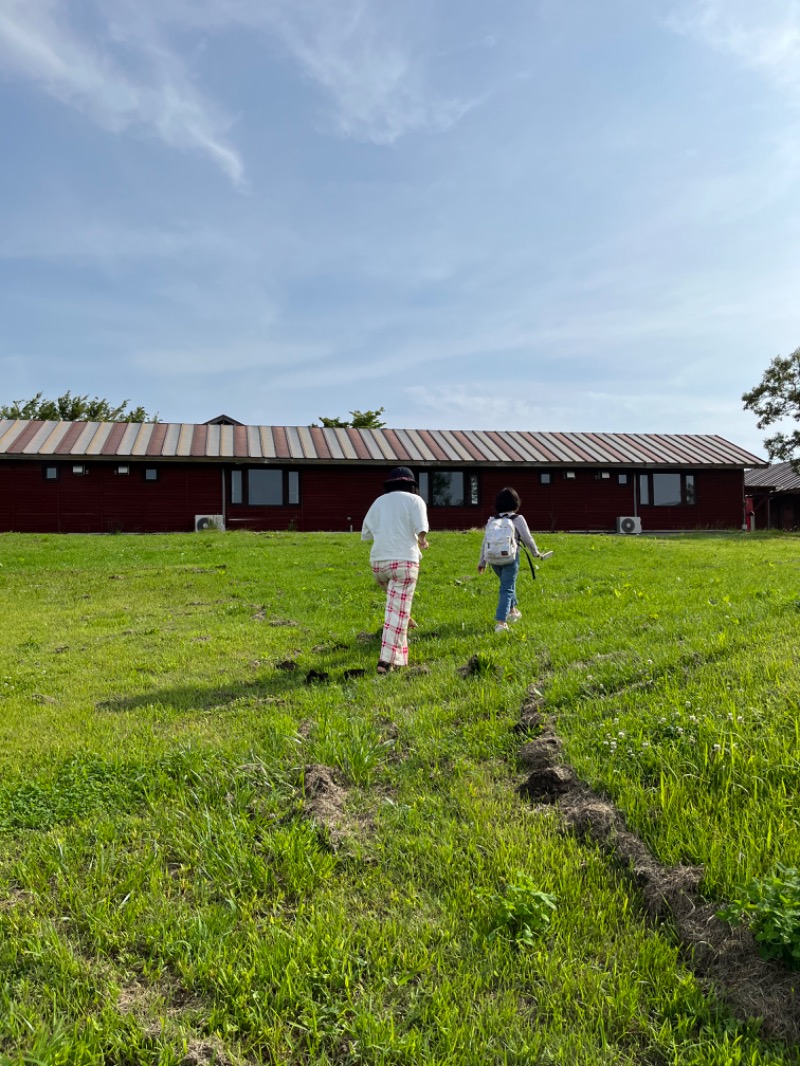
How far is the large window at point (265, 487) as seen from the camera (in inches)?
1081

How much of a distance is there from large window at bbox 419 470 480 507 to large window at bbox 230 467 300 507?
215 inches

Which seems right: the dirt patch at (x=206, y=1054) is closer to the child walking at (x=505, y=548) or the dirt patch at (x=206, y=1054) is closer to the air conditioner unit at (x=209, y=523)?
the child walking at (x=505, y=548)

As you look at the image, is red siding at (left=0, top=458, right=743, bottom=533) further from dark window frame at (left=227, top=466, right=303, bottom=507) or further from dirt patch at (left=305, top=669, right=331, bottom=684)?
dirt patch at (left=305, top=669, right=331, bottom=684)

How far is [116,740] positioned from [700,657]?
436 cm

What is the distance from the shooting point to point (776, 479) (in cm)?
4353

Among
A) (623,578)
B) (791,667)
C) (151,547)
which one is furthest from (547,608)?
(151,547)

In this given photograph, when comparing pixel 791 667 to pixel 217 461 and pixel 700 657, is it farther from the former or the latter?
pixel 217 461

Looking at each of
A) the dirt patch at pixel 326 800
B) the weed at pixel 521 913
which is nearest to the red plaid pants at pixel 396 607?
the dirt patch at pixel 326 800

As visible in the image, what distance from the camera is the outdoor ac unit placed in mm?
29375

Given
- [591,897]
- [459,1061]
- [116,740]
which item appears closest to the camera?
[459,1061]

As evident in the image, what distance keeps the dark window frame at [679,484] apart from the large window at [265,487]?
15318mm

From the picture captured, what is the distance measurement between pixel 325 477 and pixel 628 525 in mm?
13259

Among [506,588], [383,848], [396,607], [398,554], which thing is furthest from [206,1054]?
[506,588]

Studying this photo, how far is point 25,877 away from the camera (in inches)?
122
